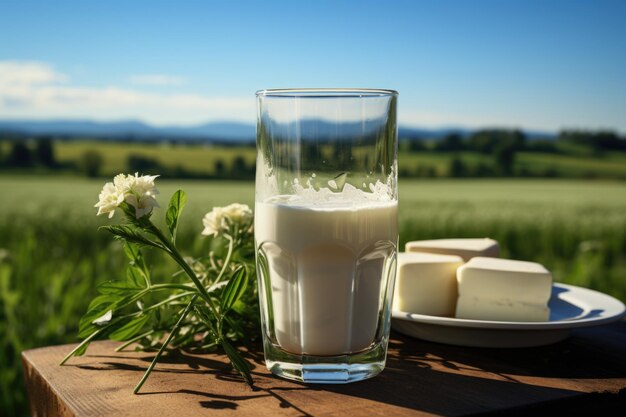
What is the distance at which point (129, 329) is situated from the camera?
1.10 metres

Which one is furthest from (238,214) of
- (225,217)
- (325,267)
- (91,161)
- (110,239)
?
(91,161)

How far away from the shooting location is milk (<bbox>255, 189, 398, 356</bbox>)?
930 millimetres

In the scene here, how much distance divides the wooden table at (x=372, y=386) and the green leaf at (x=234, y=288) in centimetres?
11

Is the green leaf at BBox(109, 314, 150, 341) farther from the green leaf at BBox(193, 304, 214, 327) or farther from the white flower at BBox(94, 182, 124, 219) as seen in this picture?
the white flower at BBox(94, 182, 124, 219)

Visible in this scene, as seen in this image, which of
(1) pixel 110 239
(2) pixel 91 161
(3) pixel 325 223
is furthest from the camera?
(2) pixel 91 161

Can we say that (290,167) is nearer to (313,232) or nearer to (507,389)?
(313,232)

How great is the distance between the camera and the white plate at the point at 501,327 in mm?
→ 1079

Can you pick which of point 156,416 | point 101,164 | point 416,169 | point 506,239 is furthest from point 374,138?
point 101,164

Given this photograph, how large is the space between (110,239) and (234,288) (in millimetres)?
3353

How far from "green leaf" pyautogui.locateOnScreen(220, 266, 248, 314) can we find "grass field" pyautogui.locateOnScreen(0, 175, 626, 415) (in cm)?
166

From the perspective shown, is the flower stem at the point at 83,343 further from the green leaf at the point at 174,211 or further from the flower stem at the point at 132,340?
the green leaf at the point at 174,211

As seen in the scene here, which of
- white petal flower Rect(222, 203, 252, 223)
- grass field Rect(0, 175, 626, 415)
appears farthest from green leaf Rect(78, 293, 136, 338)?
grass field Rect(0, 175, 626, 415)

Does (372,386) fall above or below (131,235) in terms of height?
below

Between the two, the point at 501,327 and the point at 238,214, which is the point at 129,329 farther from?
the point at 501,327
